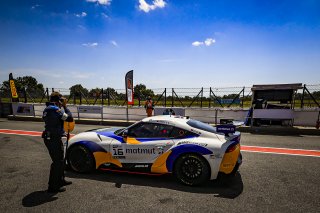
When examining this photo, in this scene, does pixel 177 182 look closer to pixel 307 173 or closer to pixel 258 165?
pixel 258 165

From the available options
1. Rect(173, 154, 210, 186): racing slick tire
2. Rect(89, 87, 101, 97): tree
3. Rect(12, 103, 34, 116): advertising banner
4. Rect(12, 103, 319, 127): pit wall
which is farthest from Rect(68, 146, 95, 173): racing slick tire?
Rect(89, 87, 101, 97): tree

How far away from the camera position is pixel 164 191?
413 cm

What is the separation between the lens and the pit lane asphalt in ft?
11.6

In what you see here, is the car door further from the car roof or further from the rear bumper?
the rear bumper

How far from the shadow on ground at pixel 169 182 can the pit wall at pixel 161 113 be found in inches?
222

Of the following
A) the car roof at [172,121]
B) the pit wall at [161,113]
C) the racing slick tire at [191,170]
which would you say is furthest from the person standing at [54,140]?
the pit wall at [161,113]

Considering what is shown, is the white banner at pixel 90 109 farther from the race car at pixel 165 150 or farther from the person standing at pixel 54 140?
the person standing at pixel 54 140

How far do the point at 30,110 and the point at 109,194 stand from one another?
15.0 metres

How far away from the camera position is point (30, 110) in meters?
16.0

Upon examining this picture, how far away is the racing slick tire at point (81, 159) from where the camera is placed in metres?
4.89

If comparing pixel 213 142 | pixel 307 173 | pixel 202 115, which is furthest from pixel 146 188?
pixel 202 115

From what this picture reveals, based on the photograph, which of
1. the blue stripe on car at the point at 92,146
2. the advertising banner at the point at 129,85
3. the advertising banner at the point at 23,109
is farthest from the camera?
the advertising banner at the point at 23,109

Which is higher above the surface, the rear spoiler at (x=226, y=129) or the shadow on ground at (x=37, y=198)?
the rear spoiler at (x=226, y=129)

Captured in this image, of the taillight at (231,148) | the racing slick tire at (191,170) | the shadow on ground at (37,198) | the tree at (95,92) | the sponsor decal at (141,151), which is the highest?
the tree at (95,92)
